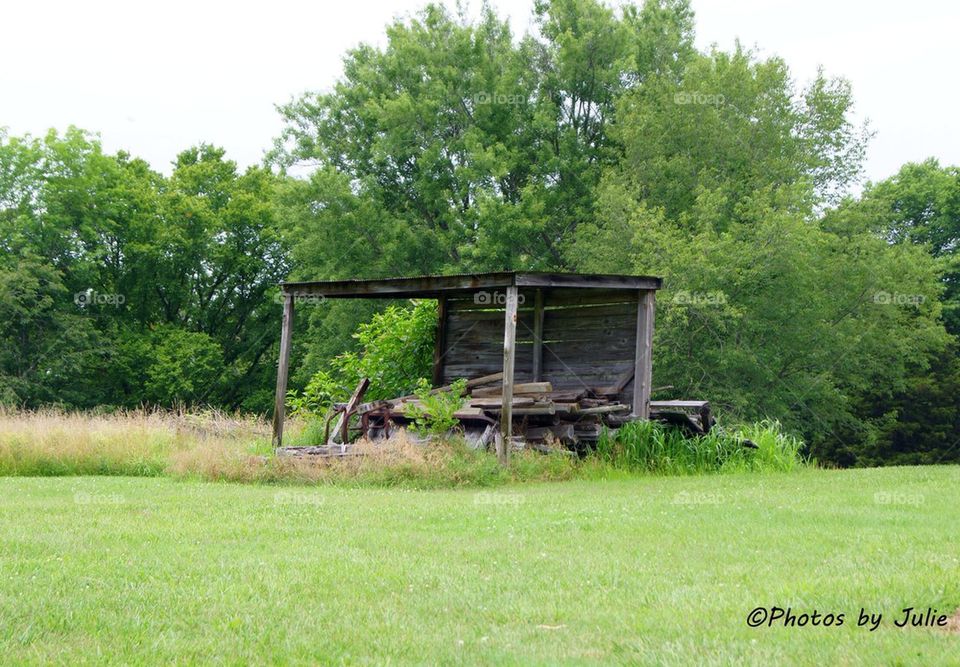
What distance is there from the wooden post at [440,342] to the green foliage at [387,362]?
0.66ft

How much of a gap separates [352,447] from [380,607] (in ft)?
32.9

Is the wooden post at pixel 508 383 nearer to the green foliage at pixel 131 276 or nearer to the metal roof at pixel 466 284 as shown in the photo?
the metal roof at pixel 466 284

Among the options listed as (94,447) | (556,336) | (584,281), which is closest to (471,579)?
(584,281)

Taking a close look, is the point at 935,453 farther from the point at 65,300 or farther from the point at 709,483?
the point at 65,300

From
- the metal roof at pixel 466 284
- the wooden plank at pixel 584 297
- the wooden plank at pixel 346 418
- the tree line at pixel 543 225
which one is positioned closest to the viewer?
the metal roof at pixel 466 284

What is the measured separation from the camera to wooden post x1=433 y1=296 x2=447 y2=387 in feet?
73.0

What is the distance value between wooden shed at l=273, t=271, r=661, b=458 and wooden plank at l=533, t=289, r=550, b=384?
0.02 metres

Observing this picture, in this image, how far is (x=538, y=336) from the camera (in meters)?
21.5

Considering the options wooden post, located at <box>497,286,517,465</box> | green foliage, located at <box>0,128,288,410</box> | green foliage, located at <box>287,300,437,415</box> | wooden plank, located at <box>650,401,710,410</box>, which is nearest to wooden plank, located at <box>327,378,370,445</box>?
green foliage, located at <box>287,300,437,415</box>

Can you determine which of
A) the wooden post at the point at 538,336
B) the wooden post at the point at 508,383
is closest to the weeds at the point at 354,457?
the wooden post at the point at 508,383

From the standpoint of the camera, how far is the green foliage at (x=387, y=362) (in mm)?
20891

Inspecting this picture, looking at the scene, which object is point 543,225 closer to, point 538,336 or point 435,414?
point 538,336

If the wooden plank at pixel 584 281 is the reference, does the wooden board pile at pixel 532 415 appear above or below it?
below

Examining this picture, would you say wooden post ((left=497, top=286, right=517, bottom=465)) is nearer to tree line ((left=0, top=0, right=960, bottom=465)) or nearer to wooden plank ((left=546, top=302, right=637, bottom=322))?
wooden plank ((left=546, top=302, right=637, bottom=322))
